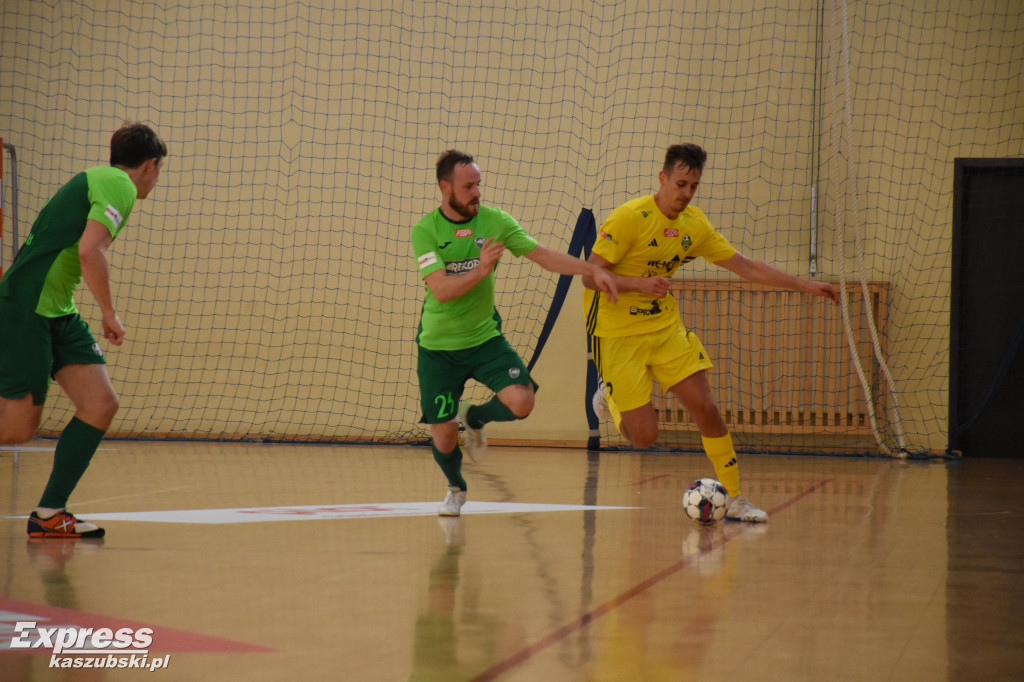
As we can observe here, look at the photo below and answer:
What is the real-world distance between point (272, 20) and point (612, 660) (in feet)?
26.4

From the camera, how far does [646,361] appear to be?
15.6ft

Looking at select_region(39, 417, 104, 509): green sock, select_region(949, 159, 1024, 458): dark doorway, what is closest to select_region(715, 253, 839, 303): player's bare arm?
select_region(39, 417, 104, 509): green sock

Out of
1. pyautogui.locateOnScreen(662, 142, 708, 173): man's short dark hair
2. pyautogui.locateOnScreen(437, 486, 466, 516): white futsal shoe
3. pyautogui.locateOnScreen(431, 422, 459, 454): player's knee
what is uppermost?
pyautogui.locateOnScreen(662, 142, 708, 173): man's short dark hair

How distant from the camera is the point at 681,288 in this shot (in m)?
8.39

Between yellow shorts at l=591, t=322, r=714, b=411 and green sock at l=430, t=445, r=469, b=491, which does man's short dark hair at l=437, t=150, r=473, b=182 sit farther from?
green sock at l=430, t=445, r=469, b=491

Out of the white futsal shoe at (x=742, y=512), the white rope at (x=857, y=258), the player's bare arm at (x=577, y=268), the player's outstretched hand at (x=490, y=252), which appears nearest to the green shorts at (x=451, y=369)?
the player's bare arm at (x=577, y=268)

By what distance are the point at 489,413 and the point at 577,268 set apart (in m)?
0.85

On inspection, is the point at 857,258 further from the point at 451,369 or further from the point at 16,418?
the point at 16,418

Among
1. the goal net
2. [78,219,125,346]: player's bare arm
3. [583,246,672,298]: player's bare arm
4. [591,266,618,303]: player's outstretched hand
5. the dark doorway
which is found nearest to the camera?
[78,219,125,346]: player's bare arm

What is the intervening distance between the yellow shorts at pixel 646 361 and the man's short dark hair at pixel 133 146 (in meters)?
2.28

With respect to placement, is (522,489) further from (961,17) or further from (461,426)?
(961,17)

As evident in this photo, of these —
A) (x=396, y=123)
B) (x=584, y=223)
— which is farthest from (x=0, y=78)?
(x=584, y=223)

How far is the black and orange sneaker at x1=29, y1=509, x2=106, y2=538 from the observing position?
3.89 m

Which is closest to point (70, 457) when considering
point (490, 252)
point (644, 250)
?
point (490, 252)
